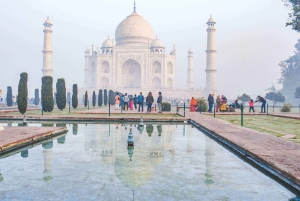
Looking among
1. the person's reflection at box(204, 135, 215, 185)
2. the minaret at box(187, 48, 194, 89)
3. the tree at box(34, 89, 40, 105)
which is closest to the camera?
the person's reflection at box(204, 135, 215, 185)

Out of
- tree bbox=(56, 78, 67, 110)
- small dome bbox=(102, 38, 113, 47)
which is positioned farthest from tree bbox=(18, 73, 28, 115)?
small dome bbox=(102, 38, 113, 47)

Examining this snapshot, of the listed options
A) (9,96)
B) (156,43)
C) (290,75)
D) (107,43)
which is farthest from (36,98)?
(290,75)

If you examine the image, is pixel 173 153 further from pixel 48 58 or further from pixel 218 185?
pixel 48 58

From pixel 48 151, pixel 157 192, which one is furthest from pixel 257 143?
pixel 48 151

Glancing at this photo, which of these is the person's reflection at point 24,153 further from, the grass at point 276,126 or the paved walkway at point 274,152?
the grass at point 276,126

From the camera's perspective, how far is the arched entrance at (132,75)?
48219 mm

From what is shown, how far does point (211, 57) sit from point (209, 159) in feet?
115

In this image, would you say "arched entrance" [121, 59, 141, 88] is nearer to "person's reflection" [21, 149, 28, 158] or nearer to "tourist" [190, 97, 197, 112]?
"tourist" [190, 97, 197, 112]

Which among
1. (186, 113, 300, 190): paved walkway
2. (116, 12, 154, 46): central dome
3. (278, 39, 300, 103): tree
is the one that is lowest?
(186, 113, 300, 190): paved walkway

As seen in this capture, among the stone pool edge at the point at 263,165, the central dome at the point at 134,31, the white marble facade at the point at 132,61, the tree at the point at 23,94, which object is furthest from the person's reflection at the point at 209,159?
the central dome at the point at 134,31

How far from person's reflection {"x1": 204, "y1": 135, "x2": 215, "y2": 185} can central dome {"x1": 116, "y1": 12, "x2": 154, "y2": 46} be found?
41.5m

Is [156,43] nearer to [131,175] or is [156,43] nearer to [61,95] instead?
[61,95]

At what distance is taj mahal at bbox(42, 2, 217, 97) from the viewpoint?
147 ft

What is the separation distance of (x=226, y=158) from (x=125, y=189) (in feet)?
6.85
